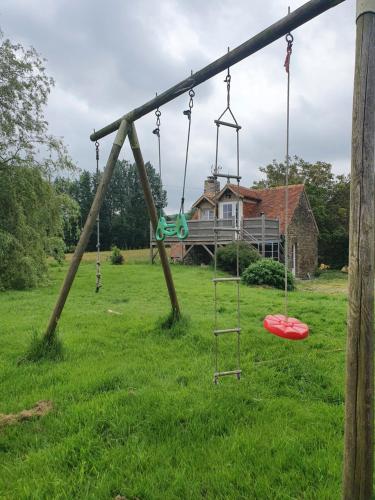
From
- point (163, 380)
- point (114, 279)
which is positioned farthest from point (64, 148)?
point (163, 380)

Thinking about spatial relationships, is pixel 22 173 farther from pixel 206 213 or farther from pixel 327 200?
pixel 327 200

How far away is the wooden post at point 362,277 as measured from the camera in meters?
1.96

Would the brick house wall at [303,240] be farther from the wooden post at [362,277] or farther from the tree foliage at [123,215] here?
the tree foliage at [123,215]

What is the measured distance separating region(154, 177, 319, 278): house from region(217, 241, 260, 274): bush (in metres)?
1.40

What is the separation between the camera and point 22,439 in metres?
2.96

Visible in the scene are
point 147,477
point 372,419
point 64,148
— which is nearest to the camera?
point 372,419

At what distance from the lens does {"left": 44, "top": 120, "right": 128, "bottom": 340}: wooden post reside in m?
4.75

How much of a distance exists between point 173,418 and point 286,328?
1.19 meters

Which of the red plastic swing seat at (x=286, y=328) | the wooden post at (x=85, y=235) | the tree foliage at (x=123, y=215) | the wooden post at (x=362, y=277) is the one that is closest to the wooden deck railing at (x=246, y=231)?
the wooden post at (x=85, y=235)

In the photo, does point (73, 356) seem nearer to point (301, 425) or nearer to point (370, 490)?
point (301, 425)

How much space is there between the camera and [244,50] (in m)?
3.42

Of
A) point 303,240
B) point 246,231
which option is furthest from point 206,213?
point 303,240

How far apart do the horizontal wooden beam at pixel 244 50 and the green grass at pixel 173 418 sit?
9.81 ft

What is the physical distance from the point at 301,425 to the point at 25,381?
2.73 meters
